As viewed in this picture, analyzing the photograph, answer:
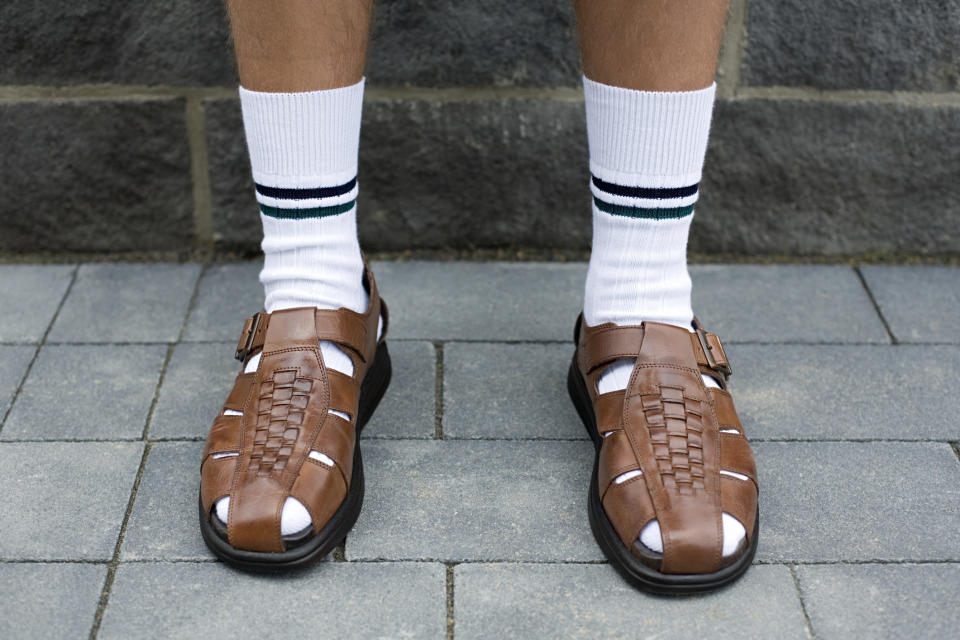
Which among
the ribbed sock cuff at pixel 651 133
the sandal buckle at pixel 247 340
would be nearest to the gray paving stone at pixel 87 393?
the sandal buckle at pixel 247 340

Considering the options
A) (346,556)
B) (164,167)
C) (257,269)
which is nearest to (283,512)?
(346,556)

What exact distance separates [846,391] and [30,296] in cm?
145

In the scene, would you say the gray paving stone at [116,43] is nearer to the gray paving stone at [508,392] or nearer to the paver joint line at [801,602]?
the gray paving stone at [508,392]

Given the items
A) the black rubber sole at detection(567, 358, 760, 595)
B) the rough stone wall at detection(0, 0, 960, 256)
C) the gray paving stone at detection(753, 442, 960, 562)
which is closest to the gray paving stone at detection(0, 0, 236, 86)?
the rough stone wall at detection(0, 0, 960, 256)

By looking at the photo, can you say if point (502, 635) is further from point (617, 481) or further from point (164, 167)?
point (164, 167)

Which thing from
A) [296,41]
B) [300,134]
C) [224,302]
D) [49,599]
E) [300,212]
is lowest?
[224,302]

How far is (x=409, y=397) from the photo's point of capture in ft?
4.93

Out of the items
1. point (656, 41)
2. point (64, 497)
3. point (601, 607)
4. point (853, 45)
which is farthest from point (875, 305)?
point (64, 497)

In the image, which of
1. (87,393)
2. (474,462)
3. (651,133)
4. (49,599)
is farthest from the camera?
(87,393)

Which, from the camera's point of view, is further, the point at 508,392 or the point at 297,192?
the point at 508,392

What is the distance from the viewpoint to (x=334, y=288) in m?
1.34

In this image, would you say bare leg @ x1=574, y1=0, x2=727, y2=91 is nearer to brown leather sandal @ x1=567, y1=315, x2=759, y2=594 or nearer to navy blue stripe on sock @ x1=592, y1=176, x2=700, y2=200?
navy blue stripe on sock @ x1=592, y1=176, x2=700, y2=200

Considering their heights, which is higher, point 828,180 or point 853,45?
point 853,45

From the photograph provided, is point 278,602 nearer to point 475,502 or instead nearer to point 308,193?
point 475,502
